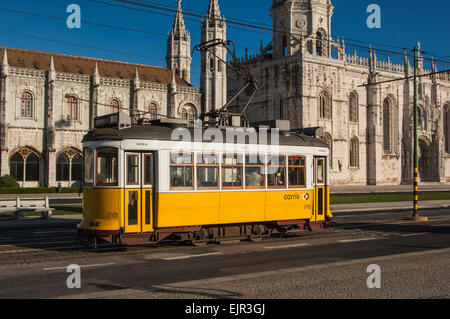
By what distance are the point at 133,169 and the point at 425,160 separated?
238ft

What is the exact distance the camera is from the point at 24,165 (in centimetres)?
4625

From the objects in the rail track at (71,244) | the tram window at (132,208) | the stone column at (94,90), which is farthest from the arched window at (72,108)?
the tram window at (132,208)

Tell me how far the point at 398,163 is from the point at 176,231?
6340 cm

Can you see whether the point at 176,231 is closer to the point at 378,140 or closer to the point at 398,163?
the point at 378,140

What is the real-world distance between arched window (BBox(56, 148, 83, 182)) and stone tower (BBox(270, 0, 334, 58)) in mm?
29413

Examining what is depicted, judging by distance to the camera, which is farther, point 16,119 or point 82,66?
point 82,66

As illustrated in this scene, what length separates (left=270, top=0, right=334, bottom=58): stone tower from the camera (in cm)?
5969

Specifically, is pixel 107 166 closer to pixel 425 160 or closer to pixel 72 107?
pixel 72 107

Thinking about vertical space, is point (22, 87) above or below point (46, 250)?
above

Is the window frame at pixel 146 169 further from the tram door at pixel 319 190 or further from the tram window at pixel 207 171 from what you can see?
the tram door at pixel 319 190

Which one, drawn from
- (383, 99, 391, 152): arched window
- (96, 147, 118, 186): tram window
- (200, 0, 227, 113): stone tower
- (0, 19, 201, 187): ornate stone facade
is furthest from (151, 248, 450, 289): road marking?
(383, 99, 391, 152): arched window

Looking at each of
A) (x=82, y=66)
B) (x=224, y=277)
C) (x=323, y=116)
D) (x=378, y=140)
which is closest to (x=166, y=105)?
(x=82, y=66)

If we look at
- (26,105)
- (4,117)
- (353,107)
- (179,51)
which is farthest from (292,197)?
(179,51)
